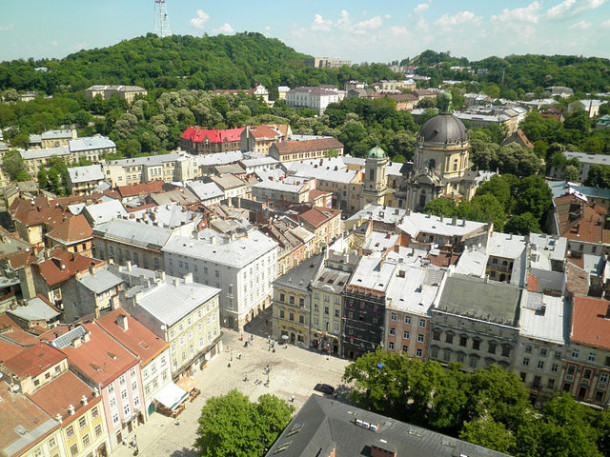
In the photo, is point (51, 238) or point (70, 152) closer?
point (51, 238)

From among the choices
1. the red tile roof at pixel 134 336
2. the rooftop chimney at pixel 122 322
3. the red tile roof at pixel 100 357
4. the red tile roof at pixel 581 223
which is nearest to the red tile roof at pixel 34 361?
the red tile roof at pixel 100 357

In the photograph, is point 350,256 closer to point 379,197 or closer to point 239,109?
point 379,197

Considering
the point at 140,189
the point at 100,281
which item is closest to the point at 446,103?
the point at 140,189

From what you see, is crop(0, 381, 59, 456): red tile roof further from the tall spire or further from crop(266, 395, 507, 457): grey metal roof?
the tall spire

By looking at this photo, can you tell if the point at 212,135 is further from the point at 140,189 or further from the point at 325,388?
the point at 325,388

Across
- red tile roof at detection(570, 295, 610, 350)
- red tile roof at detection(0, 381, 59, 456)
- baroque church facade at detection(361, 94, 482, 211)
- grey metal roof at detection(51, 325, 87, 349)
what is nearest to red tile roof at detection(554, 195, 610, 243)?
baroque church facade at detection(361, 94, 482, 211)

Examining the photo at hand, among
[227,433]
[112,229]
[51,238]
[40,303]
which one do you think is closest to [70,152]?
[51,238]
